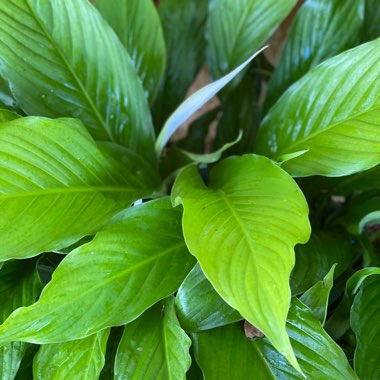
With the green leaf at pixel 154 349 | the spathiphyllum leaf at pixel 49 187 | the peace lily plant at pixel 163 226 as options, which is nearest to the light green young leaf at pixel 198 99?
the peace lily plant at pixel 163 226

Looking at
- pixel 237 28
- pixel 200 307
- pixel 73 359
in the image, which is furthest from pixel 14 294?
pixel 237 28

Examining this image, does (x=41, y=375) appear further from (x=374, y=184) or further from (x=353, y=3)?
(x=353, y=3)

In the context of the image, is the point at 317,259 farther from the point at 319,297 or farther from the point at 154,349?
the point at 154,349

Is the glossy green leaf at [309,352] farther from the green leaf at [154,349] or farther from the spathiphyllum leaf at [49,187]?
the spathiphyllum leaf at [49,187]

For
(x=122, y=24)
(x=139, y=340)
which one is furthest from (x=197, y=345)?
(x=122, y=24)

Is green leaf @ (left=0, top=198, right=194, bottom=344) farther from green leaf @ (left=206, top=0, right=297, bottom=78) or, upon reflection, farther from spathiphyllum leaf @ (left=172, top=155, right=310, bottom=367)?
green leaf @ (left=206, top=0, right=297, bottom=78)

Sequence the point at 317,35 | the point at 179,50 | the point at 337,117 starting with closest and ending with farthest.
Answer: the point at 337,117
the point at 317,35
the point at 179,50
